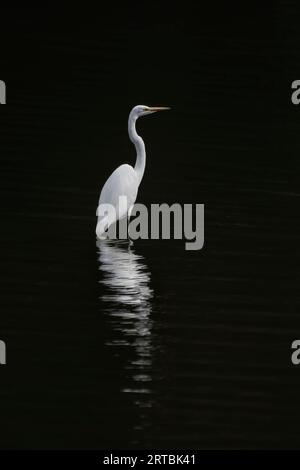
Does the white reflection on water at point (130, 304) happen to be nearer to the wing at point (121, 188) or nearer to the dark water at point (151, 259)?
the dark water at point (151, 259)

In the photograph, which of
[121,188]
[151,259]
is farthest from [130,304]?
[121,188]

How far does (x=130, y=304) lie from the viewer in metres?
13.8

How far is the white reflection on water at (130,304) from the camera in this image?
11758 millimetres

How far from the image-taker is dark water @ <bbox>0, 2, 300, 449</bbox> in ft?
35.9

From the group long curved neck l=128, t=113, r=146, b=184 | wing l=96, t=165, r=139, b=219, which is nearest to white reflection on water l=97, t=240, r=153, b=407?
wing l=96, t=165, r=139, b=219

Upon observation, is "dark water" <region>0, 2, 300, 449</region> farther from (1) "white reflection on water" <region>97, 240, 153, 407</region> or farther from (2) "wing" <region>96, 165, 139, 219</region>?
(2) "wing" <region>96, 165, 139, 219</region>

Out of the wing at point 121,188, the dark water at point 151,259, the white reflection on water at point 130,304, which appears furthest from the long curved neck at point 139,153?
the white reflection on water at point 130,304

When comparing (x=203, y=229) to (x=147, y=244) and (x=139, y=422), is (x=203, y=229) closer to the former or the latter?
(x=147, y=244)

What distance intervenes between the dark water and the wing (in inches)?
13.2

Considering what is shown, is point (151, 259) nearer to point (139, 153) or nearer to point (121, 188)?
point (121, 188)

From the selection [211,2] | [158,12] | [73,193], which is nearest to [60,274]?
[73,193]

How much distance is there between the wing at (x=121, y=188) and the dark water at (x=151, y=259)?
1.10ft

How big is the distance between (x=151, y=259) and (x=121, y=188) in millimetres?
1960

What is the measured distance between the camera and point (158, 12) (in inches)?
1355
